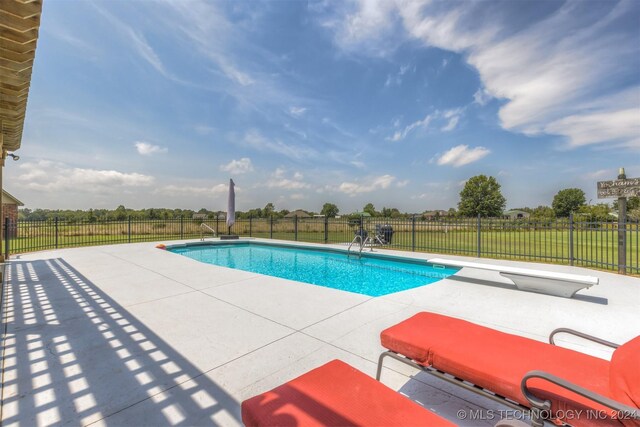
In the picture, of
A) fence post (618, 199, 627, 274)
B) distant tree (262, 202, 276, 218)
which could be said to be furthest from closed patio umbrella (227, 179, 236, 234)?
distant tree (262, 202, 276, 218)

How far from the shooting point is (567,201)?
5012cm

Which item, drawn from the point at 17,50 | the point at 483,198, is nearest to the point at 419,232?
the point at 17,50

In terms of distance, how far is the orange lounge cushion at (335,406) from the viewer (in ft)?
4.17

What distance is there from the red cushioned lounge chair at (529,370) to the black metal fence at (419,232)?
654cm

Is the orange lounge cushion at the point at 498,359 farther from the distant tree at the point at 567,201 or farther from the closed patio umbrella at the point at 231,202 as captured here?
the distant tree at the point at 567,201

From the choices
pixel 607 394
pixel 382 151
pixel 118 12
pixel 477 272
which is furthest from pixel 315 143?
pixel 607 394

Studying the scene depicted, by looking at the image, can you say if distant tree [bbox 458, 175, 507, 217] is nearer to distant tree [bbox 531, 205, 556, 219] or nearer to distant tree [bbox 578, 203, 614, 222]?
distant tree [bbox 578, 203, 614, 222]

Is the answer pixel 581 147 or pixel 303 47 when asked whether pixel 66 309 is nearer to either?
pixel 303 47

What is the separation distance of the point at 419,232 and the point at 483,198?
32.0 metres

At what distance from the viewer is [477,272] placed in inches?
262

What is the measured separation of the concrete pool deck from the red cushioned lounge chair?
406 millimetres

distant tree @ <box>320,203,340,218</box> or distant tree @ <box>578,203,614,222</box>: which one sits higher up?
distant tree @ <box>320,203,340,218</box>

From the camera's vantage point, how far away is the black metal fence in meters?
7.55

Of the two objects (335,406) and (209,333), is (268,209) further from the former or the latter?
(335,406)
